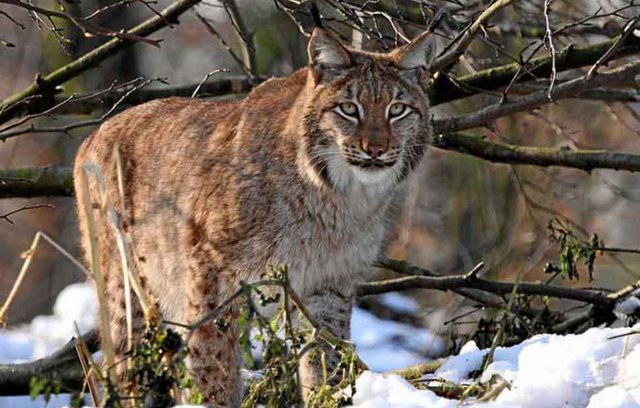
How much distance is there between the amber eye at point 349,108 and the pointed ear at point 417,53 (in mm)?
325

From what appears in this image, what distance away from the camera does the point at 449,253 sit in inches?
564

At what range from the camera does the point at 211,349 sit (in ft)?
17.7

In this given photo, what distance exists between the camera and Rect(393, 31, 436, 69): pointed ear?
5.47 m

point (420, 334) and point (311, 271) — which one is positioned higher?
point (311, 271)

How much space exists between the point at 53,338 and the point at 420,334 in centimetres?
302

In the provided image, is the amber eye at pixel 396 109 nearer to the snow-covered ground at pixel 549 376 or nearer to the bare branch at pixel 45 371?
the snow-covered ground at pixel 549 376

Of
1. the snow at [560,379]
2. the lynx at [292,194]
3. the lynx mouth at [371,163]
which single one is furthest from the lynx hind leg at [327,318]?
the snow at [560,379]

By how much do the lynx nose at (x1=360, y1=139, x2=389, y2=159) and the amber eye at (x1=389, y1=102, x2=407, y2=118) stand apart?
0.63 feet

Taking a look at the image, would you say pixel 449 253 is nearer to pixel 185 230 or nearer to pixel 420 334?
pixel 420 334

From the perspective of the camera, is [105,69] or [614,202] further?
[614,202]

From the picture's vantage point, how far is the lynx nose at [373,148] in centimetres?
525

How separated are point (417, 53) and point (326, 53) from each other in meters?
0.40

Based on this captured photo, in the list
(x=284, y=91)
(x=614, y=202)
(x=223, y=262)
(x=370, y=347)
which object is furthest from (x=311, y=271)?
(x=614, y=202)

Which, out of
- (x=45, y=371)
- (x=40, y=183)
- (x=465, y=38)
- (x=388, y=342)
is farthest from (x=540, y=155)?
(x=45, y=371)
